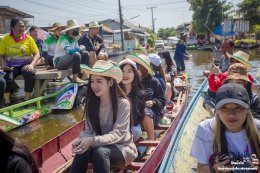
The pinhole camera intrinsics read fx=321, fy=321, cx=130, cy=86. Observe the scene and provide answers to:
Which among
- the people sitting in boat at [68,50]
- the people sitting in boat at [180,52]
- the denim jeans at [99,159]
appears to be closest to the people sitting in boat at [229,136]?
the denim jeans at [99,159]

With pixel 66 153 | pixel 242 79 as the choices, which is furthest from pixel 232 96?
pixel 66 153

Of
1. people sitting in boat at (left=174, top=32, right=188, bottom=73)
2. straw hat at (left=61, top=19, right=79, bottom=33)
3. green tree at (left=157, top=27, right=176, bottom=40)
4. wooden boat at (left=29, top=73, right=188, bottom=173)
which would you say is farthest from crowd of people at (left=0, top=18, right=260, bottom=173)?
green tree at (left=157, top=27, right=176, bottom=40)

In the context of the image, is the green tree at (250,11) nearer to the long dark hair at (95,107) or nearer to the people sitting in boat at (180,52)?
the people sitting in boat at (180,52)

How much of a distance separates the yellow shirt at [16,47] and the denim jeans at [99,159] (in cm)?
497

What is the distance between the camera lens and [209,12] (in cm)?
4628

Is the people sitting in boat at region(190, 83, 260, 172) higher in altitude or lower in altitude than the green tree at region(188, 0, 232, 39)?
lower

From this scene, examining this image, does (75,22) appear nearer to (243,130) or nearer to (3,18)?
(243,130)

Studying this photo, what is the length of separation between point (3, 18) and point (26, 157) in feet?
93.2

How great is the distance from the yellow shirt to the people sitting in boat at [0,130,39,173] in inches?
243

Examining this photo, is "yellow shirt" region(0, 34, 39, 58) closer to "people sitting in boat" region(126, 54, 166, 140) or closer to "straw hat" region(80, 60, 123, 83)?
"people sitting in boat" region(126, 54, 166, 140)

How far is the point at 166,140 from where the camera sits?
4.68 meters

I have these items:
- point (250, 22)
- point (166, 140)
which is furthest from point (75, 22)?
point (250, 22)

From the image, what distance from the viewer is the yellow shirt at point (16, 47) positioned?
24.1 ft

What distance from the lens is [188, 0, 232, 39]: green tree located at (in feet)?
152
